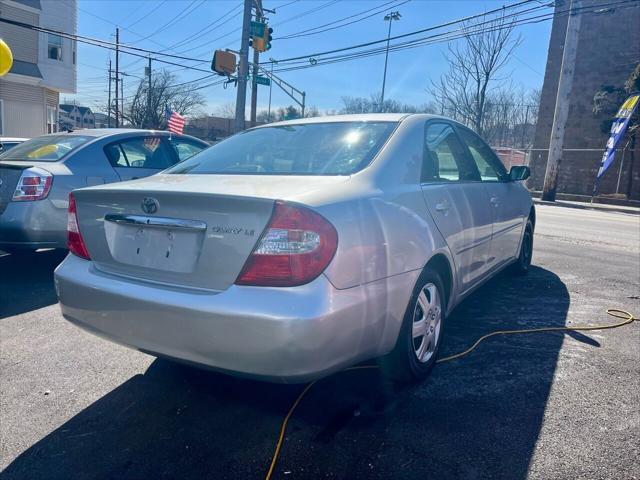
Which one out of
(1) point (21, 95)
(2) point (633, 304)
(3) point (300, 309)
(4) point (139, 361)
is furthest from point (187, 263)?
(1) point (21, 95)

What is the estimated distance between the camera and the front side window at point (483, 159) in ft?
13.5

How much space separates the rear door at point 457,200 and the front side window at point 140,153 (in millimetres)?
3713

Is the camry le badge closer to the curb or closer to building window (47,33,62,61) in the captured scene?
the curb

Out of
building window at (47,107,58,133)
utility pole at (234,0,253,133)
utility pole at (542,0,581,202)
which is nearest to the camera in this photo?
utility pole at (234,0,253,133)

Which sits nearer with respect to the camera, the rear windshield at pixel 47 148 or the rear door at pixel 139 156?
the rear windshield at pixel 47 148

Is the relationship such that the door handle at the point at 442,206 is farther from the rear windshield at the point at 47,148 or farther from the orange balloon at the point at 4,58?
the orange balloon at the point at 4,58

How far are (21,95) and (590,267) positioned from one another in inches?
1104

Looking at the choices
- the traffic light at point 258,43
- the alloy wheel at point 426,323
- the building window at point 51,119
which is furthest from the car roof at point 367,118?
the building window at point 51,119

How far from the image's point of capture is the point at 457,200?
3412mm

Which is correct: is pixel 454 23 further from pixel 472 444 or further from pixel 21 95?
pixel 21 95

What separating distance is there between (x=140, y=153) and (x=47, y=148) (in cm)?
96

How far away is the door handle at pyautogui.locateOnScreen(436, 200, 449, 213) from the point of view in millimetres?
3107

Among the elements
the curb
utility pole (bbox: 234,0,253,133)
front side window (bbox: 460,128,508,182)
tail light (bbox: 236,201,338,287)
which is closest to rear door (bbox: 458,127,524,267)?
front side window (bbox: 460,128,508,182)

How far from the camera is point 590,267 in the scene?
639cm
